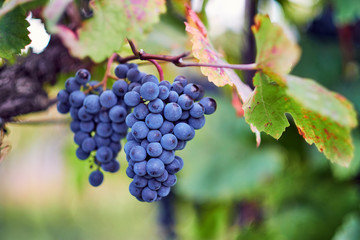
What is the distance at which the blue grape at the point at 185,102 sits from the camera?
44 centimetres

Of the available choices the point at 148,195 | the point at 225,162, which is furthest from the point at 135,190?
the point at 225,162

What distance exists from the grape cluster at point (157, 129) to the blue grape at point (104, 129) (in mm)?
63

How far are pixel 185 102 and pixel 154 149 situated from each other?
0.07 meters

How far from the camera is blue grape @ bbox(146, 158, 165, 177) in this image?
0.42 metres

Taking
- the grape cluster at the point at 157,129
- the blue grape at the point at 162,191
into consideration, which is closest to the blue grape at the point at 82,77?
the grape cluster at the point at 157,129

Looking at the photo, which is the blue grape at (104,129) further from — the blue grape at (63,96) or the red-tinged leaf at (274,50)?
the red-tinged leaf at (274,50)

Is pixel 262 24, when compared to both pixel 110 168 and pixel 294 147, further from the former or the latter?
pixel 294 147

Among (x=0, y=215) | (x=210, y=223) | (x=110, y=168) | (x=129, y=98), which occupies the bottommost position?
(x=0, y=215)

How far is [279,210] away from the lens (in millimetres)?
1316

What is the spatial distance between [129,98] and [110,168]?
14 cm

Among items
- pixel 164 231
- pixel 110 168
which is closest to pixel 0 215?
pixel 164 231

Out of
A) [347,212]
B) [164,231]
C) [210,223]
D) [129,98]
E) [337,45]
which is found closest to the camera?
[129,98]

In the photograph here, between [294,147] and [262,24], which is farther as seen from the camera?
[294,147]

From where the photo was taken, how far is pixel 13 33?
449 mm
